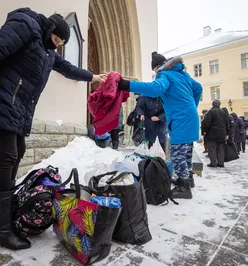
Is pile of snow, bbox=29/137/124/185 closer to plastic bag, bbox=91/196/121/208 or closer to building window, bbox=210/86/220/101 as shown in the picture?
plastic bag, bbox=91/196/121/208

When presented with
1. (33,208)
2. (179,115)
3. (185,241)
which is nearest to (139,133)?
(179,115)

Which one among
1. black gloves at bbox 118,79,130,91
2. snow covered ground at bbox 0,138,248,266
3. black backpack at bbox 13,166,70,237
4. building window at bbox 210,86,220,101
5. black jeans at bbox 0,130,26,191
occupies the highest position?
building window at bbox 210,86,220,101

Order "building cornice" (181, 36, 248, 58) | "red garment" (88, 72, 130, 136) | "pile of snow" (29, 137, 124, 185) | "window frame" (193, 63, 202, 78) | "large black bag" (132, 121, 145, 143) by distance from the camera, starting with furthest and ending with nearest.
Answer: "window frame" (193, 63, 202, 78) < "building cornice" (181, 36, 248, 58) < "large black bag" (132, 121, 145, 143) < "pile of snow" (29, 137, 124, 185) < "red garment" (88, 72, 130, 136)

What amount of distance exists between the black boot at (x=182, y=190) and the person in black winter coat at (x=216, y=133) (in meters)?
2.65

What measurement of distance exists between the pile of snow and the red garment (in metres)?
0.70

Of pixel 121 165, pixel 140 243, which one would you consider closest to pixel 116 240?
pixel 140 243

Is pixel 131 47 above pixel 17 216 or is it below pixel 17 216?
above

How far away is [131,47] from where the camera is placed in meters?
7.71

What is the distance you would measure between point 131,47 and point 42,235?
23.3 ft

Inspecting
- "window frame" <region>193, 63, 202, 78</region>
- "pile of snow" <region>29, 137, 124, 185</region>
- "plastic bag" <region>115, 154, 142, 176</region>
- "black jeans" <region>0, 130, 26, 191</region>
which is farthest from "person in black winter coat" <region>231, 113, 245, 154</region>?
"window frame" <region>193, 63, 202, 78</region>

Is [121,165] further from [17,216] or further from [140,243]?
[17,216]

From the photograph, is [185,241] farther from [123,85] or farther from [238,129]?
[238,129]

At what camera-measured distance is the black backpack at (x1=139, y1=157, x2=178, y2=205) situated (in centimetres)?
228

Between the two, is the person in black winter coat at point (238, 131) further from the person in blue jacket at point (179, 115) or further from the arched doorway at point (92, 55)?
the person in blue jacket at point (179, 115)
